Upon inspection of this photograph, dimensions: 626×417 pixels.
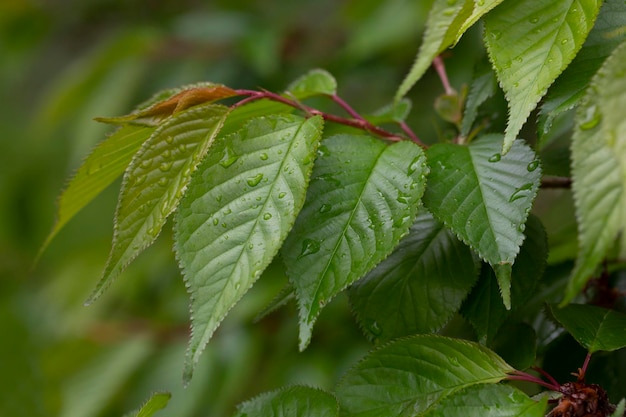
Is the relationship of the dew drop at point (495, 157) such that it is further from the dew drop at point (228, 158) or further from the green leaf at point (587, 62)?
the dew drop at point (228, 158)

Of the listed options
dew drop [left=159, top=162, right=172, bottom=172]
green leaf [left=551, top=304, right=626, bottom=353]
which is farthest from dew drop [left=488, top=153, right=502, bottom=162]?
dew drop [left=159, top=162, right=172, bottom=172]

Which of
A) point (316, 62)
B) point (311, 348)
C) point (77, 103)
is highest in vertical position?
point (77, 103)

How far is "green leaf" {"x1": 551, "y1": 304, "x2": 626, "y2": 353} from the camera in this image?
1.57 ft

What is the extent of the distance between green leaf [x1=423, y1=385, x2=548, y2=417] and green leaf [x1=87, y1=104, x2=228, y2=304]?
211 mm

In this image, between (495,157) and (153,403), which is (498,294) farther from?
(153,403)

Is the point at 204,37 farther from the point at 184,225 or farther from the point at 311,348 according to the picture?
the point at 184,225

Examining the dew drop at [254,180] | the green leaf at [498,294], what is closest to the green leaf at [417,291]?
the green leaf at [498,294]

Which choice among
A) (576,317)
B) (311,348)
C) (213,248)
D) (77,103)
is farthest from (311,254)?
(77,103)

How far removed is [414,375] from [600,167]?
20 centimetres

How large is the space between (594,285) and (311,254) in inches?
11.5

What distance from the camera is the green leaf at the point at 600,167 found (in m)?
0.34

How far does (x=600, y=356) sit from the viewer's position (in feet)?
1.94

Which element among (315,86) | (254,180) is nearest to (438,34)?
(315,86)

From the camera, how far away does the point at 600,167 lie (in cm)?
36
